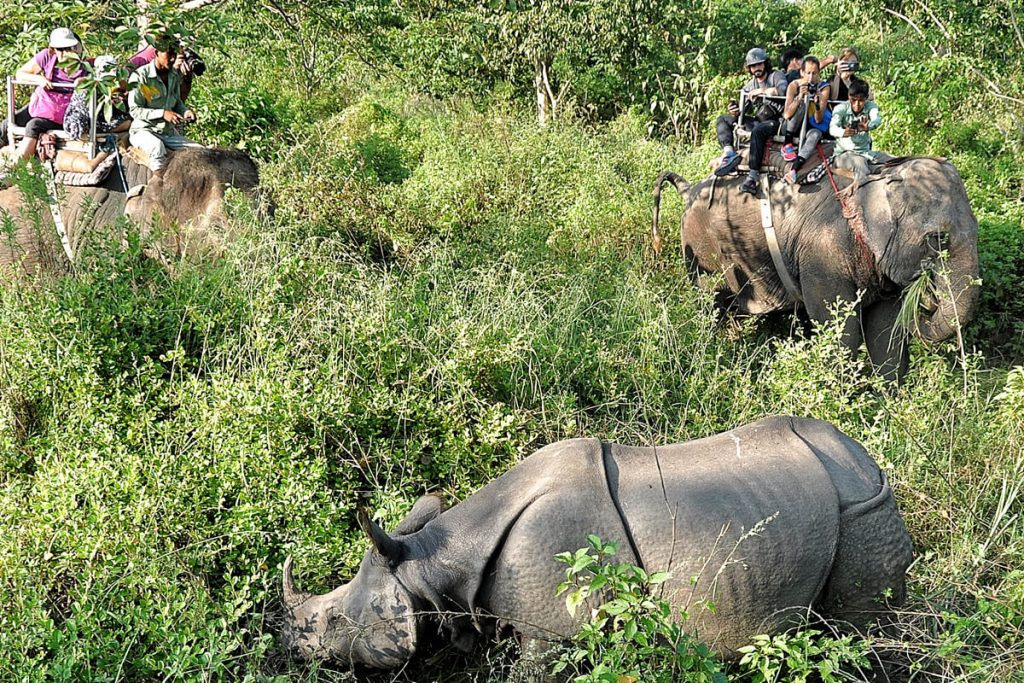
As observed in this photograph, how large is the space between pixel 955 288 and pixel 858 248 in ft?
2.69

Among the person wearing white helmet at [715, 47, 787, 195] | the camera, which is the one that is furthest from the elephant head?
the camera

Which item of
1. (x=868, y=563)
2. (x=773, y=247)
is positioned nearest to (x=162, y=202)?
(x=773, y=247)

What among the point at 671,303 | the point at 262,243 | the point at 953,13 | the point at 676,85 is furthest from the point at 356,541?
the point at 676,85

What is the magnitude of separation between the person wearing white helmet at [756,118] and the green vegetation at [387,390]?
1.06m

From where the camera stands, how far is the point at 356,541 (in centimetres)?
489

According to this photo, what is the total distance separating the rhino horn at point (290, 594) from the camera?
170 inches

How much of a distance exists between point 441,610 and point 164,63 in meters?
5.79

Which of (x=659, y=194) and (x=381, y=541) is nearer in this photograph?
(x=381, y=541)

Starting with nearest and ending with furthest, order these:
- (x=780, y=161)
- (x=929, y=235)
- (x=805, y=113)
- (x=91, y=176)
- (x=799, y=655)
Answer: (x=799, y=655)
(x=929, y=235)
(x=91, y=176)
(x=805, y=113)
(x=780, y=161)

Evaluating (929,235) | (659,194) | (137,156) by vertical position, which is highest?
(137,156)

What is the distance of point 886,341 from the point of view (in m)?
8.06

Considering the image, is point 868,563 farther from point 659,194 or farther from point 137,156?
point 137,156

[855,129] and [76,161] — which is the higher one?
[855,129]

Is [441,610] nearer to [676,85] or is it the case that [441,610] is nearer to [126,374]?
[126,374]
